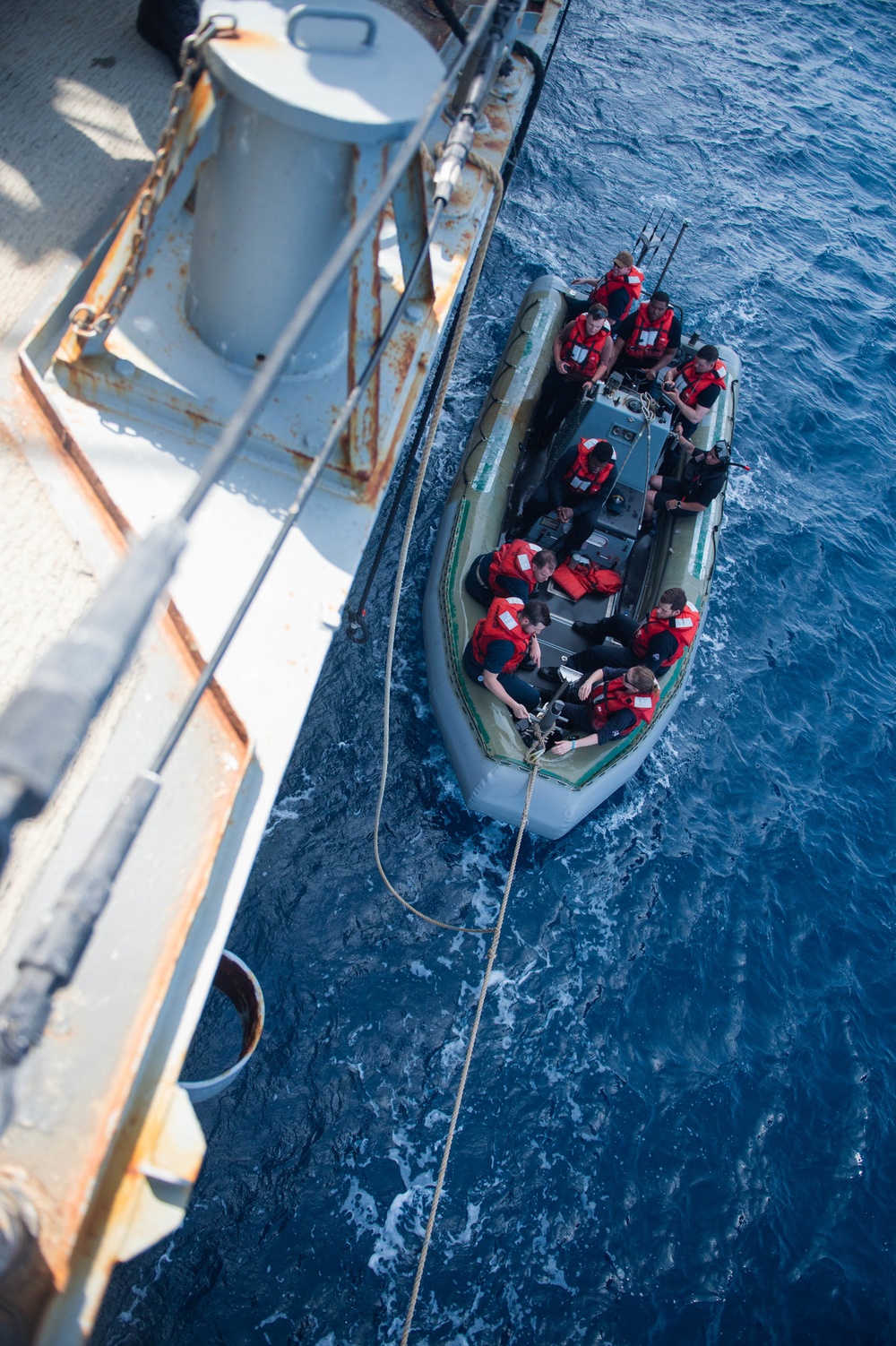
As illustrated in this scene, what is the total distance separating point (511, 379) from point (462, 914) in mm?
5270

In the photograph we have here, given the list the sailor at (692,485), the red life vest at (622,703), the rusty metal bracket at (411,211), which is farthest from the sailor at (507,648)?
the rusty metal bracket at (411,211)

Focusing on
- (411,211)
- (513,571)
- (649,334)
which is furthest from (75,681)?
(649,334)

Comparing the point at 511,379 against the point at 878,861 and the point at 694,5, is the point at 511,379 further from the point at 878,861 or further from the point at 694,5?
the point at 694,5

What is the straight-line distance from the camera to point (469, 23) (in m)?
7.40

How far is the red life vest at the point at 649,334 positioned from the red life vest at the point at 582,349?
0.72 metres

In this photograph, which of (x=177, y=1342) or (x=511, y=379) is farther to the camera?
(x=511, y=379)

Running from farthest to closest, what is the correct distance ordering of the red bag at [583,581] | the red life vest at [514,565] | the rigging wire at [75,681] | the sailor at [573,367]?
the sailor at [573,367]
the red bag at [583,581]
the red life vest at [514,565]
the rigging wire at [75,681]

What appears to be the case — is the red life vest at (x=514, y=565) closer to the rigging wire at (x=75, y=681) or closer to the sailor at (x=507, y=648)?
the sailor at (x=507, y=648)

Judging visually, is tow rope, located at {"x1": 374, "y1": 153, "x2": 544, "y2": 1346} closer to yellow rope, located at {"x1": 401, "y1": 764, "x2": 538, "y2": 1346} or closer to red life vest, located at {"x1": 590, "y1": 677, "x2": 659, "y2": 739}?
yellow rope, located at {"x1": 401, "y1": 764, "x2": 538, "y2": 1346}

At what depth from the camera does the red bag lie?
7.69 m

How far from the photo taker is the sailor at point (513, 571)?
6461 mm

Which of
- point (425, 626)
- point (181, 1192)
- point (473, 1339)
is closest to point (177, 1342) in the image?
point (473, 1339)

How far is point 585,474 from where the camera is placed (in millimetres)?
7441

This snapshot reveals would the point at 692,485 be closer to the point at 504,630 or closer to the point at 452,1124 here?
the point at 504,630
